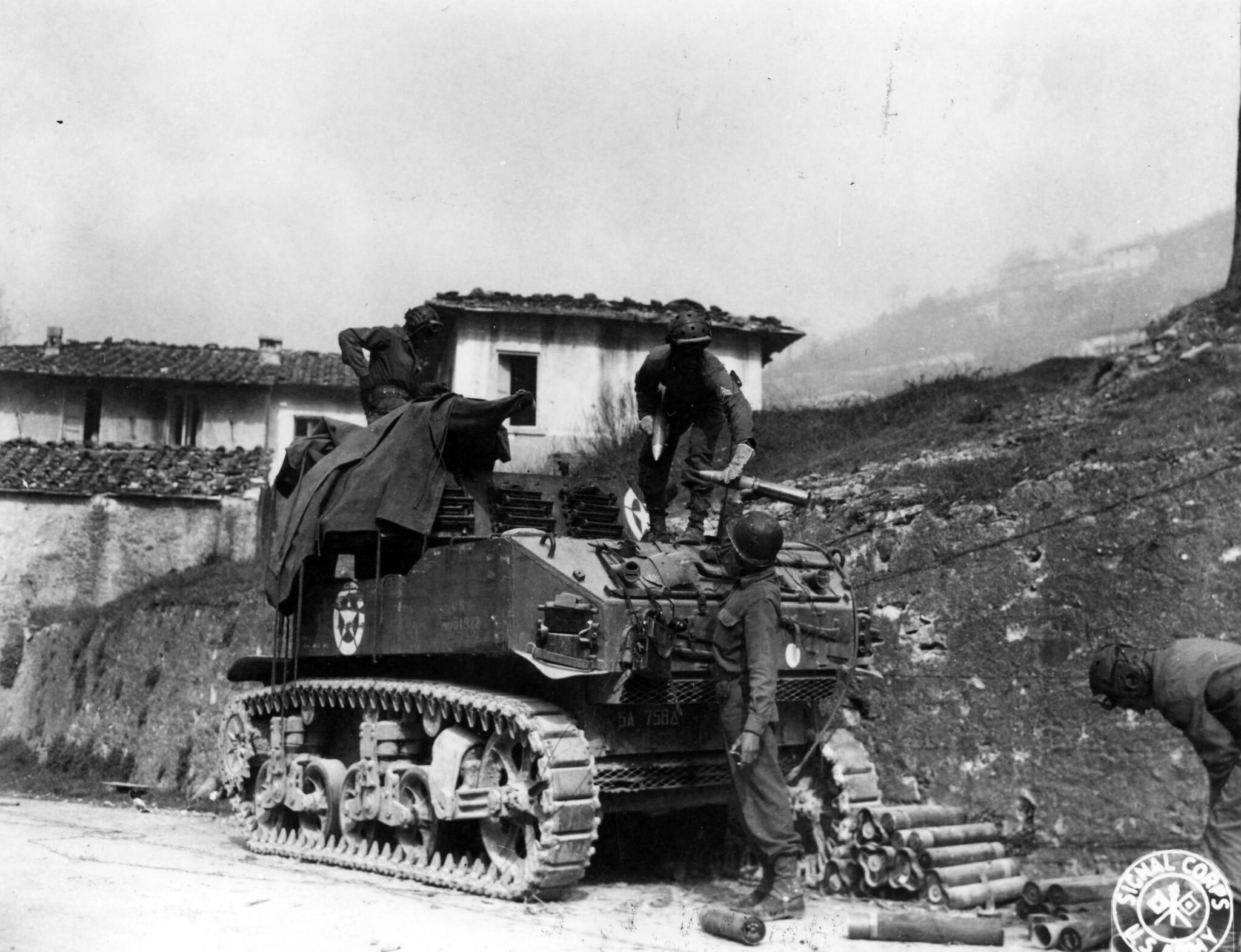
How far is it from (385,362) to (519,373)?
15.4m

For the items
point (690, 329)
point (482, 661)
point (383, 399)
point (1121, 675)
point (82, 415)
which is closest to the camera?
point (1121, 675)

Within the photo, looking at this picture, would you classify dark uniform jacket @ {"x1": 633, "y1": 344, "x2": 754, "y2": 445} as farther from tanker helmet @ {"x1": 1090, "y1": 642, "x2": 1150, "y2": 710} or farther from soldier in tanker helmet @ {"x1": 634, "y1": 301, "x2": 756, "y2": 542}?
tanker helmet @ {"x1": 1090, "y1": 642, "x2": 1150, "y2": 710}

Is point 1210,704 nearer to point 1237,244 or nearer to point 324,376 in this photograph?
point 1237,244

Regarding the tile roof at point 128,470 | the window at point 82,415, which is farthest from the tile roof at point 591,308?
the window at point 82,415

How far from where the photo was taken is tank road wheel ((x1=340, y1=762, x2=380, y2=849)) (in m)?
8.61

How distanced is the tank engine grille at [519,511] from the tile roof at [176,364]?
71.8ft

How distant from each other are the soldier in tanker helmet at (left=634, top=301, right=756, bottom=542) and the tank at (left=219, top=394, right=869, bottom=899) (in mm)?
388

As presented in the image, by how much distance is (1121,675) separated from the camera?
5992 millimetres

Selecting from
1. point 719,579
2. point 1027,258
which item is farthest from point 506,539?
point 1027,258

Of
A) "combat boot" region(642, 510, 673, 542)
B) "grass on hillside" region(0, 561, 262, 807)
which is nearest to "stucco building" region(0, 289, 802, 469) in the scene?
"grass on hillside" region(0, 561, 262, 807)

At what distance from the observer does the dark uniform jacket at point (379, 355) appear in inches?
396

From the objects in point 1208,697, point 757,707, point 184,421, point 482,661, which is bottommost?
point 757,707

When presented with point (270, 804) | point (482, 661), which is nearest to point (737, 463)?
point (482, 661)

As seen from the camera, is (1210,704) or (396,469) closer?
(1210,704)
